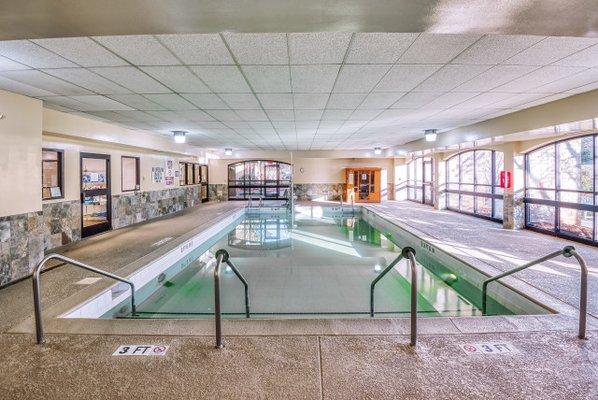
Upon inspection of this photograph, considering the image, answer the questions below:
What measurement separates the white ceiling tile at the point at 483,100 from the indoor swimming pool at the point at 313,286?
2668mm

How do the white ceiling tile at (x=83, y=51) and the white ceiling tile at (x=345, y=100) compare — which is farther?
the white ceiling tile at (x=345, y=100)

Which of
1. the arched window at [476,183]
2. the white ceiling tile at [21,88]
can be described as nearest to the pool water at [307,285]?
the white ceiling tile at [21,88]

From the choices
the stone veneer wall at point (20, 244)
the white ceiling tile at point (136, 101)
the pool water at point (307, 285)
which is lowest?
the pool water at point (307, 285)

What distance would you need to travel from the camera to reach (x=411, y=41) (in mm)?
2686

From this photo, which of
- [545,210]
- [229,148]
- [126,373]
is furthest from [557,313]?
[229,148]

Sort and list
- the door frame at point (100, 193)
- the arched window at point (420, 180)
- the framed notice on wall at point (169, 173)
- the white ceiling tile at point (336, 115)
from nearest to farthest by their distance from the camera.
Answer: the white ceiling tile at point (336, 115), the door frame at point (100, 193), the framed notice on wall at point (169, 173), the arched window at point (420, 180)

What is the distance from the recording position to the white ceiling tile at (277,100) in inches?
175

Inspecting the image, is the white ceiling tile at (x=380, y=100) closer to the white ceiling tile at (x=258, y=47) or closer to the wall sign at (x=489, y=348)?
the white ceiling tile at (x=258, y=47)

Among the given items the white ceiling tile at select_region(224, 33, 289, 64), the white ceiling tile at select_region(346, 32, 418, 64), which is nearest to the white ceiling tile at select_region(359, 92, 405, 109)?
the white ceiling tile at select_region(346, 32, 418, 64)

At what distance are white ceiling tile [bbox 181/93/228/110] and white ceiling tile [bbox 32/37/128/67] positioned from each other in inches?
51.1

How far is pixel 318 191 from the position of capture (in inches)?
650

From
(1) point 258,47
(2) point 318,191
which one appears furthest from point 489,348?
(2) point 318,191

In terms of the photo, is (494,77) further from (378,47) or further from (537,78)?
(378,47)

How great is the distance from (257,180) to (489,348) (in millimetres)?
14530
